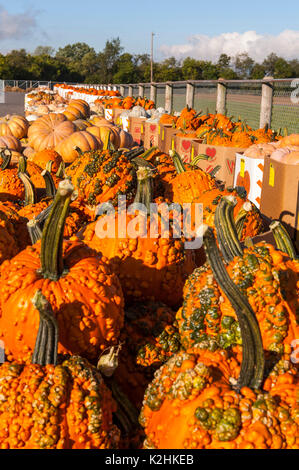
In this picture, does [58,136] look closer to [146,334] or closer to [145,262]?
[145,262]

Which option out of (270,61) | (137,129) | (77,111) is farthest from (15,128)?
(270,61)

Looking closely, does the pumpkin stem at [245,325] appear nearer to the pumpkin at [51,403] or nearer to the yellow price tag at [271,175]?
the pumpkin at [51,403]

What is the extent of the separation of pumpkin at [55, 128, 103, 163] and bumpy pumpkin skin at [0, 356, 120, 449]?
540 cm

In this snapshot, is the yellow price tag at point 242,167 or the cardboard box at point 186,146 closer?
the yellow price tag at point 242,167

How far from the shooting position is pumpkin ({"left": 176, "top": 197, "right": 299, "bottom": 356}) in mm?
1505

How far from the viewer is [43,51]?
130 m

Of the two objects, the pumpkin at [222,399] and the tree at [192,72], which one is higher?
the tree at [192,72]

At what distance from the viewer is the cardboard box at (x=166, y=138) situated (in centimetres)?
772

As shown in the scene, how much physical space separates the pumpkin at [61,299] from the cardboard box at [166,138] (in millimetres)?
5955

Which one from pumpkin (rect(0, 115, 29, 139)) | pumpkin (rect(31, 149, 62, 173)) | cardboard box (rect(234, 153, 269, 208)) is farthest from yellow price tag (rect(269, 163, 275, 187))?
pumpkin (rect(0, 115, 29, 139))

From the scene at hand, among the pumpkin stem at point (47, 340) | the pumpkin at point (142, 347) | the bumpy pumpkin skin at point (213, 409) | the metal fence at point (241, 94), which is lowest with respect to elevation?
the pumpkin at point (142, 347)

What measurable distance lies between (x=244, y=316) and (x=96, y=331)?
0.61 m

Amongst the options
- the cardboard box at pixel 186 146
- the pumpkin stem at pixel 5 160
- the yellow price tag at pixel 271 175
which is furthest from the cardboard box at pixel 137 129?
the pumpkin stem at pixel 5 160
